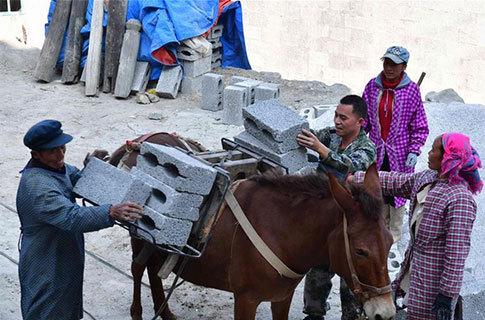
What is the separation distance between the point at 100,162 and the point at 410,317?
7.31ft

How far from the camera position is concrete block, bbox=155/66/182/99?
11.4 metres

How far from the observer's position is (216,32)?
41.4 feet

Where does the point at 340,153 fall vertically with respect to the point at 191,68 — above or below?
above

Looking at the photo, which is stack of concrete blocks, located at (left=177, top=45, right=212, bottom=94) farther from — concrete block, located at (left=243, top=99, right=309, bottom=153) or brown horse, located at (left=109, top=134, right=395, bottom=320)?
brown horse, located at (left=109, top=134, right=395, bottom=320)

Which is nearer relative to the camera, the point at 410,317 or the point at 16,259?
the point at 410,317

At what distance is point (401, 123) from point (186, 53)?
260 inches

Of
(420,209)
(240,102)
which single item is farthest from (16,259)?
(240,102)

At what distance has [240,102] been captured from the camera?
10.3 meters

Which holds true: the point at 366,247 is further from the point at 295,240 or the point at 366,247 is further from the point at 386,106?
the point at 386,106

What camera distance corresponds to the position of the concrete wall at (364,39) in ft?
46.4

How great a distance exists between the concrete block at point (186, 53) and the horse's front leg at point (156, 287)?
6825 millimetres

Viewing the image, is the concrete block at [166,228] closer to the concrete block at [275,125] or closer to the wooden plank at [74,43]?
the concrete block at [275,125]

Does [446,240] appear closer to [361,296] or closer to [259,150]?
[361,296]

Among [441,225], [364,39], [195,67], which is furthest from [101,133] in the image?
[364,39]
